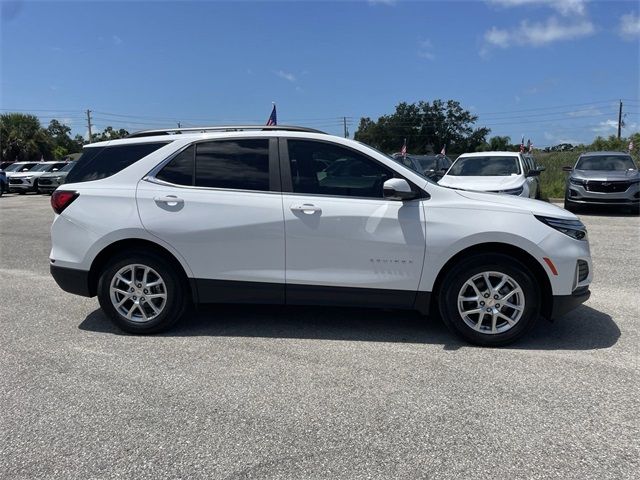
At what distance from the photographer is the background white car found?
10781 mm

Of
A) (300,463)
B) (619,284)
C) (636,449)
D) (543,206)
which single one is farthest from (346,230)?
(619,284)

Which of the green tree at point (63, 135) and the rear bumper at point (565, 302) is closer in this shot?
the rear bumper at point (565, 302)

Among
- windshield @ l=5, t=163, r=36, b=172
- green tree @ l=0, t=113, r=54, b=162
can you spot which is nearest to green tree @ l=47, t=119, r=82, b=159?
green tree @ l=0, t=113, r=54, b=162

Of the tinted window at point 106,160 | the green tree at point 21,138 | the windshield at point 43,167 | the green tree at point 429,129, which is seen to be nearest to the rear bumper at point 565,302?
the tinted window at point 106,160

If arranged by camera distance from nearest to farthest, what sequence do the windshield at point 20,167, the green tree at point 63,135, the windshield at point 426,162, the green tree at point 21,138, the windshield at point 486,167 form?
the windshield at point 486,167
the windshield at point 426,162
the windshield at point 20,167
the green tree at point 21,138
the green tree at point 63,135

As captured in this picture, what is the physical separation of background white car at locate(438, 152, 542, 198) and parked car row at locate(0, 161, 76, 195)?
1937 centimetres

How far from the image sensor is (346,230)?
4.38 metres

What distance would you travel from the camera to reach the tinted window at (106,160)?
4.83 m

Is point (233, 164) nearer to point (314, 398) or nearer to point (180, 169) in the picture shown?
point (180, 169)

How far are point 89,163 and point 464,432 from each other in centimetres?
402

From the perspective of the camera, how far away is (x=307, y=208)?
4.42m

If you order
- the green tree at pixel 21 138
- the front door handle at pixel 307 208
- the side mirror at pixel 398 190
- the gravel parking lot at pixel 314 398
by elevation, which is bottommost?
the gravel parking lot at pixel 314 398

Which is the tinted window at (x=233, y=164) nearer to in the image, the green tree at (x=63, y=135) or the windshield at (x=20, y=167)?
the windshield at (x=20, y=167)

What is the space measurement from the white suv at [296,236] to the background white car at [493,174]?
6.37 metres
